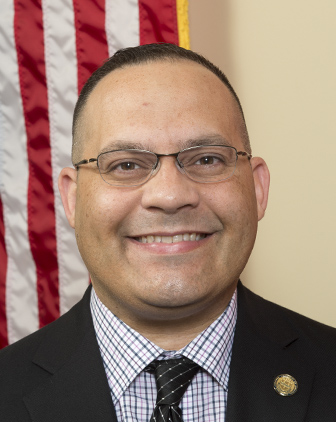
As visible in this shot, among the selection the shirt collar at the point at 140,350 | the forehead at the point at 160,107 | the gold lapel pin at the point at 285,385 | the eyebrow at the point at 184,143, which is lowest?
the gold lapel pin at the point at 285,385

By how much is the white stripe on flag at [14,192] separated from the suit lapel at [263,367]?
107cm

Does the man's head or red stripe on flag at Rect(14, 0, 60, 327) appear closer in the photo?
the man's head

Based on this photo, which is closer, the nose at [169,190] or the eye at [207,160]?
Result: the nose at [169,190]

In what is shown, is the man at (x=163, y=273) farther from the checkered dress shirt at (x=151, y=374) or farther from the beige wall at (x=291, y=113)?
the beige wall at (x=291, y=113)

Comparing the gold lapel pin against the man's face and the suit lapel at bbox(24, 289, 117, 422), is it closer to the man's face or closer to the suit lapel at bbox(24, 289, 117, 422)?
the man's face

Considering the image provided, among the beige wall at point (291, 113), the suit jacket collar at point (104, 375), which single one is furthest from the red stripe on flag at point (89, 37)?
the suit jacket collar at point (104, 375)

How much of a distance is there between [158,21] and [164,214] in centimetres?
123

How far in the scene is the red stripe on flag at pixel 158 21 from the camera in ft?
8.18

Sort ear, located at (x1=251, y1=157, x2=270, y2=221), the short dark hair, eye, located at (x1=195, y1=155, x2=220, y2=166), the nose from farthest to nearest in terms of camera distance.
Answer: ear, located at (x1=251, y1=157, x2=270, y2=221)
the short dark hair
eye, located at (x1=195, y1=155, x2=220, y2=166)
the nose

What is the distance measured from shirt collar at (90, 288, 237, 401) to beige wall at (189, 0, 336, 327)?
99 cm

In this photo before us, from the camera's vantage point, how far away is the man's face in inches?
59.3

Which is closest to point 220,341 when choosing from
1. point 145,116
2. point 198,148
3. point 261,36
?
point 198,148

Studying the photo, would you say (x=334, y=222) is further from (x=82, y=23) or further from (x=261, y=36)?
(x=82, y=23)

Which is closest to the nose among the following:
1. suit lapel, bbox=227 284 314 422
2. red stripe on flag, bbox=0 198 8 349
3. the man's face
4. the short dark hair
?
the man's face
